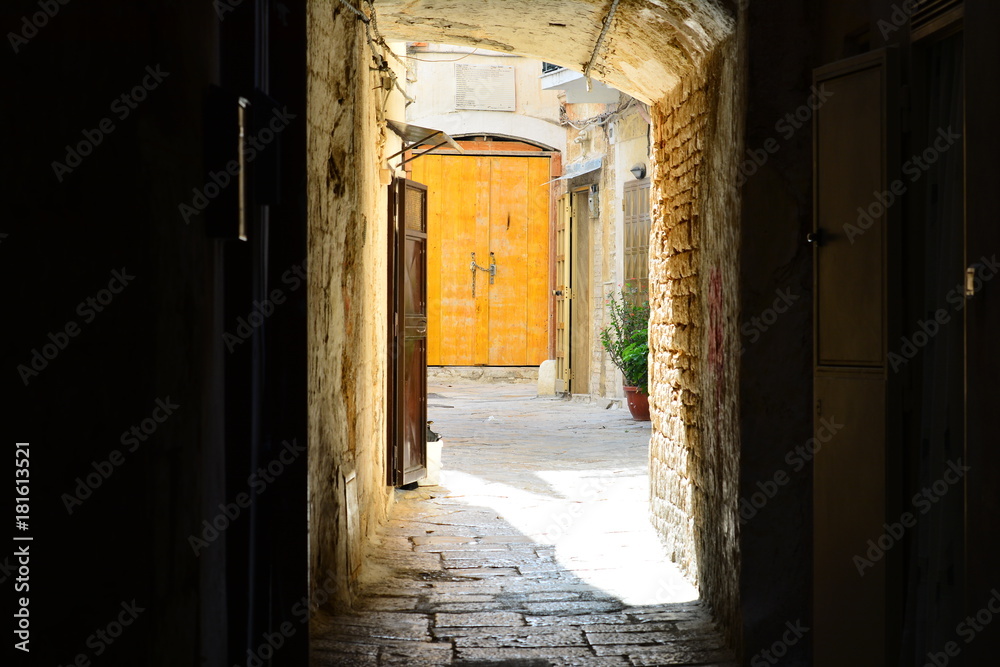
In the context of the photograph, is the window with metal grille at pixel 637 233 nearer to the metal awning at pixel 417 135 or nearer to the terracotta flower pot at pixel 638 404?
the terracotta flower pot at pixel 638 404

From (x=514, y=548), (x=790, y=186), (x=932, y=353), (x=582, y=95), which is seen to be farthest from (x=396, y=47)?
(x=582, y=95)

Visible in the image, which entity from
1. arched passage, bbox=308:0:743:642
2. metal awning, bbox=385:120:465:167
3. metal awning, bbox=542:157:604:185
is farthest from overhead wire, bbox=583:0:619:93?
metal awning, bbox=542:157:604:185

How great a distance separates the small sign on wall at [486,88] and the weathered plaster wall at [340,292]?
11.4 meters

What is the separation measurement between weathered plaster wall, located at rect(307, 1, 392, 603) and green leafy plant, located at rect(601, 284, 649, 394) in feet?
21.0

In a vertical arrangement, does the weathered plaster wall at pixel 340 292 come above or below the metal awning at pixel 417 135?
below

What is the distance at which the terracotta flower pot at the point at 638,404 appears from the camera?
11.8 metres

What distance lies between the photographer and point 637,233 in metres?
12.8

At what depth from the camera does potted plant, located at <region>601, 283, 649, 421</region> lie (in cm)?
1187

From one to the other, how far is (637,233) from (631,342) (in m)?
1.51

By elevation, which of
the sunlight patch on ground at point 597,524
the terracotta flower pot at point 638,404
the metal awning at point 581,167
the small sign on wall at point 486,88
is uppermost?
the small sign on wall at point 486,88

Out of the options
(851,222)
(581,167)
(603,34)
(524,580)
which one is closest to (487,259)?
(581,167)

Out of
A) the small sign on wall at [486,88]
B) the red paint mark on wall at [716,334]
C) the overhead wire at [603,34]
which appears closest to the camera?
the red paint mark on wall at [716,334]

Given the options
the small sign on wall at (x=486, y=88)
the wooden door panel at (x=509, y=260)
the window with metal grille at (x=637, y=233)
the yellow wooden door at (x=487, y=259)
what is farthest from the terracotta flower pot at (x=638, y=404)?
the small sign on wall at (x=486, y=88)
